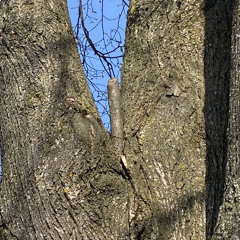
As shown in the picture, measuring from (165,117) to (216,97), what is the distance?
22 centimetres

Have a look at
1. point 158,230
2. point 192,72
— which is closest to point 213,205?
point 158,230

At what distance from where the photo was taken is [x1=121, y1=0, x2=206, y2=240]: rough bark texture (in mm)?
1895

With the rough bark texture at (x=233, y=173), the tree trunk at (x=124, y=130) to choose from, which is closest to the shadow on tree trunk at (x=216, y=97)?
the tree trunk at (x=124, y=130)

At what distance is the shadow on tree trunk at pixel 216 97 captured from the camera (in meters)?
1.90

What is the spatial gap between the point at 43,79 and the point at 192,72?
61cm

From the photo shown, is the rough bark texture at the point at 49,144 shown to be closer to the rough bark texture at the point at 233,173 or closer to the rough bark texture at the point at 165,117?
the rough bark texture at the point at 165,117

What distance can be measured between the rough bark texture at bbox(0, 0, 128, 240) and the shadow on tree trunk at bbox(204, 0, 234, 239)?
32cm

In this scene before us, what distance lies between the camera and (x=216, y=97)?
209 centimetres

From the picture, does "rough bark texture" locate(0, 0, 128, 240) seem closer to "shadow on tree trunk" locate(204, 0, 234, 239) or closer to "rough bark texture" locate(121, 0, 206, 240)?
→ "rough bark texture" locate(121, 0, 206, 240)

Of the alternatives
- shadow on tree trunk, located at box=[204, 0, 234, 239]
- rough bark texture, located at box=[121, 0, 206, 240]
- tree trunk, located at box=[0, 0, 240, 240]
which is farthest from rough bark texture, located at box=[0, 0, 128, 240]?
shadow on tree trunk, located at box=[204, 0, 234, 239]

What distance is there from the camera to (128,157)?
207 cm

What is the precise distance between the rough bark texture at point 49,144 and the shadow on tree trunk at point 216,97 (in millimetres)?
320

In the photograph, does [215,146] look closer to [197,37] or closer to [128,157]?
[128,157]

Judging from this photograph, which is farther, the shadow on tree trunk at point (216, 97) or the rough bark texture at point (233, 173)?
the shadow on tree trunk at point (216, 97)
